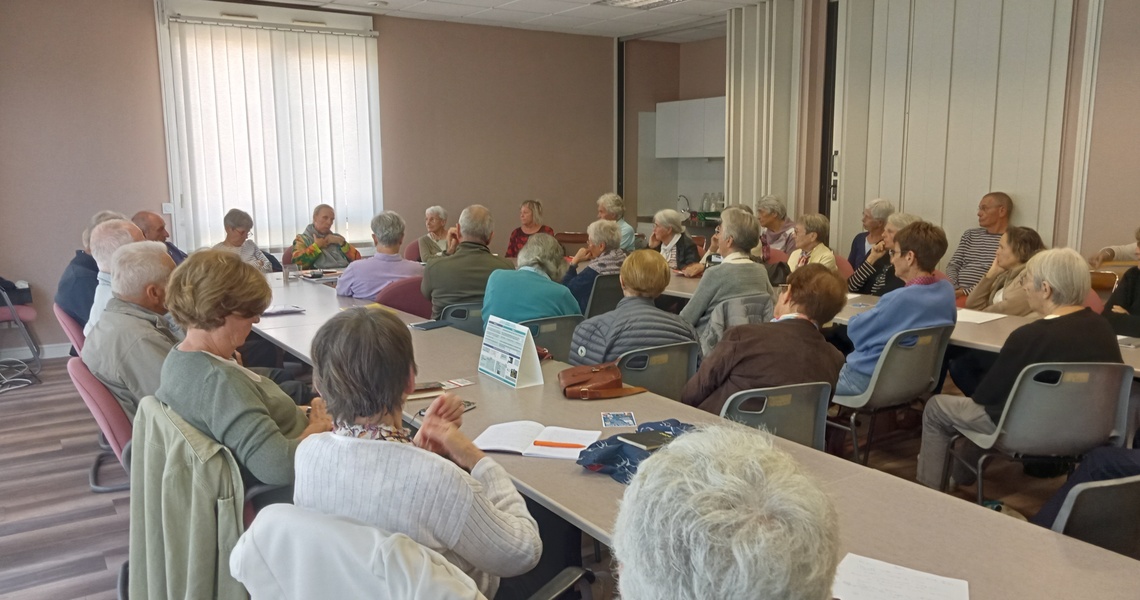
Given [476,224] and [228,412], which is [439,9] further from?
[228,412]

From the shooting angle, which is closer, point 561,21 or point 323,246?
point 323,246

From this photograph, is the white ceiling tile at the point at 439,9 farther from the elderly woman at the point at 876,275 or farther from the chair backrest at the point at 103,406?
the chair backrest at the point at 103,406

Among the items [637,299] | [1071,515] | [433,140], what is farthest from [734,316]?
[433,140]

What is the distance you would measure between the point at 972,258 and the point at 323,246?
17.0 ft

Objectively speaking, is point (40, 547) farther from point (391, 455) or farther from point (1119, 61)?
point (1119, 61)

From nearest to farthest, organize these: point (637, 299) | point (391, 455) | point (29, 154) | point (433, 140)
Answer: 1. point (391, 455)
2. point (637, 299)
3. point (29, 154)
4. point (433, 140)

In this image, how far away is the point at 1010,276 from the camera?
4773mm

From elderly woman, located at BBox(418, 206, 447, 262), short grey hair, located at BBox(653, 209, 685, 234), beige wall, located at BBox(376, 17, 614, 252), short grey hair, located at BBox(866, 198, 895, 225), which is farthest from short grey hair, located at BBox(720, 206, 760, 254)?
beige wall, located at BBox(376, 17, 614, 252)

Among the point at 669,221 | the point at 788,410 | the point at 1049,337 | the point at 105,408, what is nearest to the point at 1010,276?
the point at 1049,337

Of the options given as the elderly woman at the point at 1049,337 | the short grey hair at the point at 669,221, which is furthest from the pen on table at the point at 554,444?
the short grey hair at the point at 669,221

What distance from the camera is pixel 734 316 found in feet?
13.9

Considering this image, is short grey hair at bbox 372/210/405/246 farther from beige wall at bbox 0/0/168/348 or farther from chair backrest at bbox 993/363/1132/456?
chair backrest at bbox 993/363/1132/456

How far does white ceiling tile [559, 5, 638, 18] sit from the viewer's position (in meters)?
7.90

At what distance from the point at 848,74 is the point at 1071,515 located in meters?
6.17
